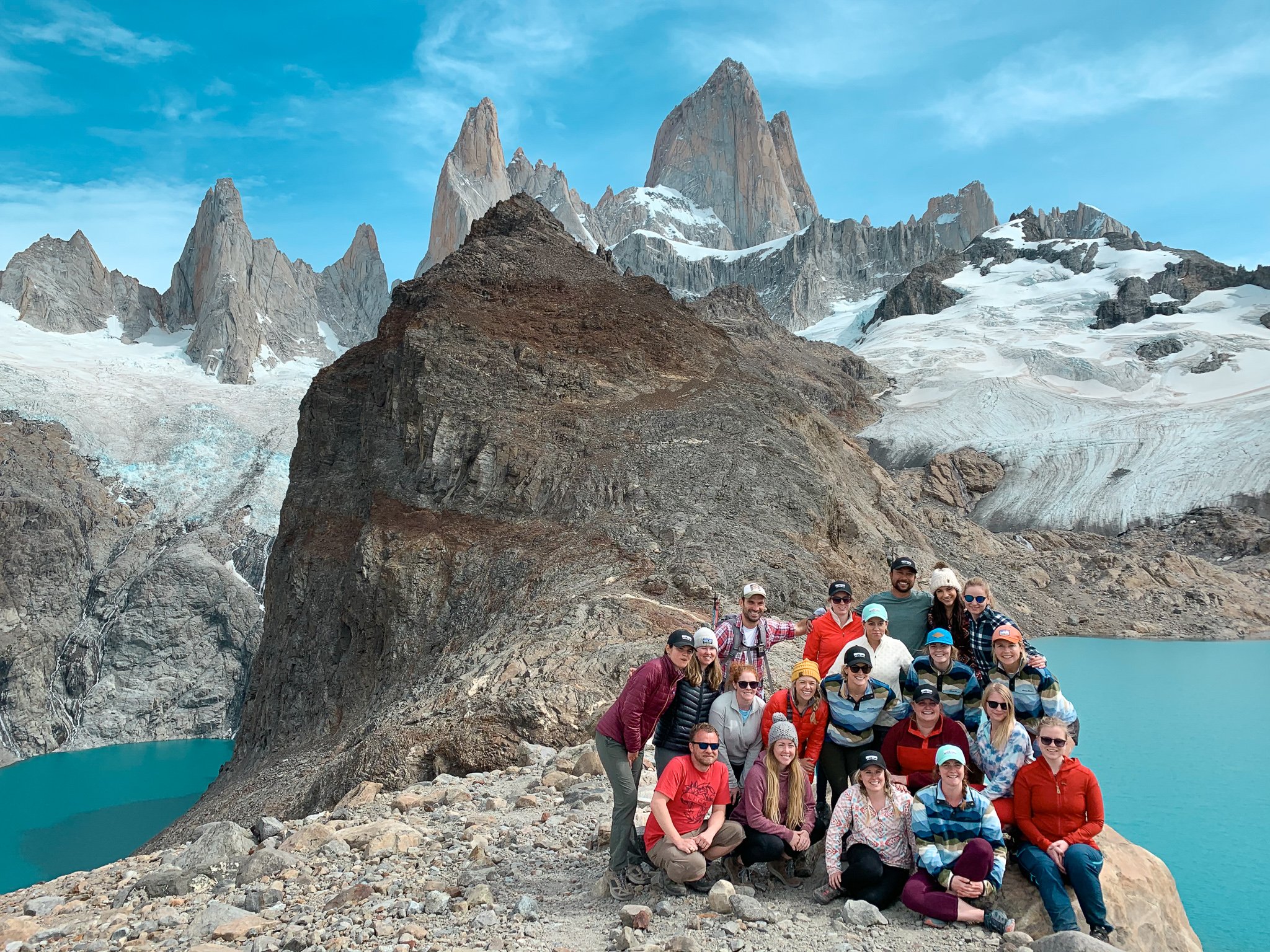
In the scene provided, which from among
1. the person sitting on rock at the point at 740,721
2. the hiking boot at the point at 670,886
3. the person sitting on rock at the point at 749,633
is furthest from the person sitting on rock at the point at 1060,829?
the hiking boot at the point at 670,886

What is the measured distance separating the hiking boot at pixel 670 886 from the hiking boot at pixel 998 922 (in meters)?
1.95

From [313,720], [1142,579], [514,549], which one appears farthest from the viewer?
[1142,579]

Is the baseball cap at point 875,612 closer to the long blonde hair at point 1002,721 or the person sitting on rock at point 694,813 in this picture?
the long blonde hair at point 1002,721

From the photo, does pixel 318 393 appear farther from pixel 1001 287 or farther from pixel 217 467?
pixel 1001 287

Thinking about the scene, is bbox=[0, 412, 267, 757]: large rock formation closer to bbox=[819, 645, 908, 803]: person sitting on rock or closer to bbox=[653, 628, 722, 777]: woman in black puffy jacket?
bbox=[653, 628, 722, 777]: woman in black puffy jacket

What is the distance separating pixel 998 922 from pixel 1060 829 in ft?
2.55

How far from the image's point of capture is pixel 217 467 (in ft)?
270

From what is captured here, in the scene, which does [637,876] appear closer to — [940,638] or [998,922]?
[998,922]

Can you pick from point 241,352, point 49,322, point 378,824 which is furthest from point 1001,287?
point 378,824

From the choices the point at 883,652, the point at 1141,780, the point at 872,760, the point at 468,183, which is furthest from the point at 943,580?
the point at 468,183

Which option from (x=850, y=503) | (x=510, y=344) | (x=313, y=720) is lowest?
(x=313, y=720)

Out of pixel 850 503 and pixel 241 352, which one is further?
pixel 241 352

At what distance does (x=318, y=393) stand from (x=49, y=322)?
90513mm

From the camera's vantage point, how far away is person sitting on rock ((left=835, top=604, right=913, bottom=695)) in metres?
6.76
